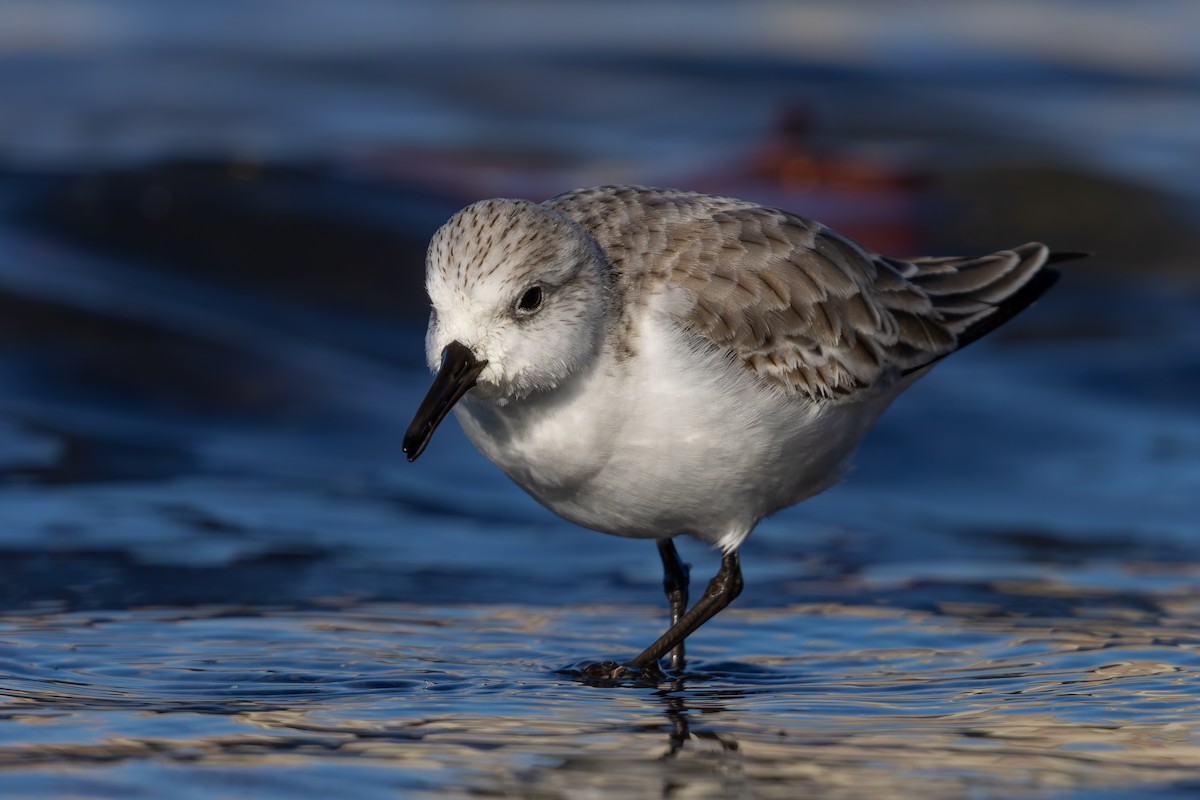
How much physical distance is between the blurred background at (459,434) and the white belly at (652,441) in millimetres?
606

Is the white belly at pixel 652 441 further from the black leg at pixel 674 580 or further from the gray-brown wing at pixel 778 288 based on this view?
the black leg at pixel 674 580

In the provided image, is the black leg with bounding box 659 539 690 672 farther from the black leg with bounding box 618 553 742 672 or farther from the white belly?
the white belly

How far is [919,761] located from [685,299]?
1.82 m

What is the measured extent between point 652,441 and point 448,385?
0.77 m

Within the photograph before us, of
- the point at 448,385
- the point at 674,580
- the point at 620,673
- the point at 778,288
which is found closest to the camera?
the point at 448,385

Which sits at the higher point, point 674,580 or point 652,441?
point 652,441

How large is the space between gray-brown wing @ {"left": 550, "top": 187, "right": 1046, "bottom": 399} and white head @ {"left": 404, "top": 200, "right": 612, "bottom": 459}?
1.37ft

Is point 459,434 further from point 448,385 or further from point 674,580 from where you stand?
point 448,385

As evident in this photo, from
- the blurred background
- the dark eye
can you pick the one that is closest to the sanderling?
Result: the dark eye

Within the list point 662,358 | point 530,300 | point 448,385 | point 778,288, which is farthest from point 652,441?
point 778,288

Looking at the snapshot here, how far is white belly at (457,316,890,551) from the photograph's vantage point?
5602mm

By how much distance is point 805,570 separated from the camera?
7.66m

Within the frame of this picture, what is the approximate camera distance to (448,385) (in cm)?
520

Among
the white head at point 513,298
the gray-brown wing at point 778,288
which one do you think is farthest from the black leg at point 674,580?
the white head at point 513,298
